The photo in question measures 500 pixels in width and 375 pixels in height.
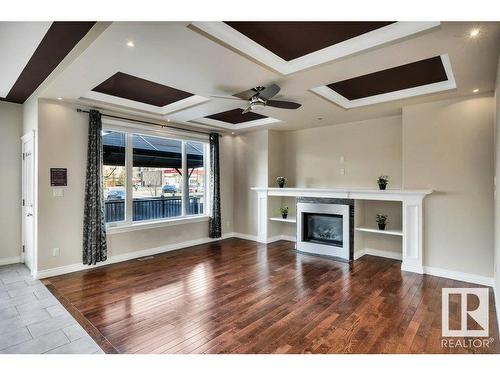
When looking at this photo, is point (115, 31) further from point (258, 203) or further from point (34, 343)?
point (258, 203)

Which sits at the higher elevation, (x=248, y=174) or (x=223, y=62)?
(x=223, y=62)

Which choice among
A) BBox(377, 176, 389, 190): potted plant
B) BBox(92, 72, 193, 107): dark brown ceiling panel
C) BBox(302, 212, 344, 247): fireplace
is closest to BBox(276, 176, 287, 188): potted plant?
BBox(302, 212, 344, 247): fireplace

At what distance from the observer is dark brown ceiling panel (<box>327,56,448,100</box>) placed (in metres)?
3.23

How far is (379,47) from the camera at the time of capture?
2.48 metres

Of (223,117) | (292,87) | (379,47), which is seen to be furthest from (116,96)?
(379,47)

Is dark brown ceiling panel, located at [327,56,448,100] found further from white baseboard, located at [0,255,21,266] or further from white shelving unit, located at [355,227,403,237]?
white baseboard, located at [0,255,21,266]

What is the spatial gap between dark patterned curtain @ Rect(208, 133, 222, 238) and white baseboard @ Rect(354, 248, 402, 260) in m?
3.11

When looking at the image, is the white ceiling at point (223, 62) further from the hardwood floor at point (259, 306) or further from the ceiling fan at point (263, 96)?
the hardwood floor at point (259, 306)

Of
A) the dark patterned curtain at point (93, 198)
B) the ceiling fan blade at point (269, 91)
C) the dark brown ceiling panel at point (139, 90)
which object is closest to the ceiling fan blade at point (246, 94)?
the ceiling fan blade at point (269, 91)

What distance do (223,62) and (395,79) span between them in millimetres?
2345

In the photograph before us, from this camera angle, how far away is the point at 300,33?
2.49 metres

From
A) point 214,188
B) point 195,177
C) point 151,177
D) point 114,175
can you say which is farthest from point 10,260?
point 214,188

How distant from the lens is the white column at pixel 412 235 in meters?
4.21

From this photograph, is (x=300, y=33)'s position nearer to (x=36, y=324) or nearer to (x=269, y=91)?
(x=269, y=91)
